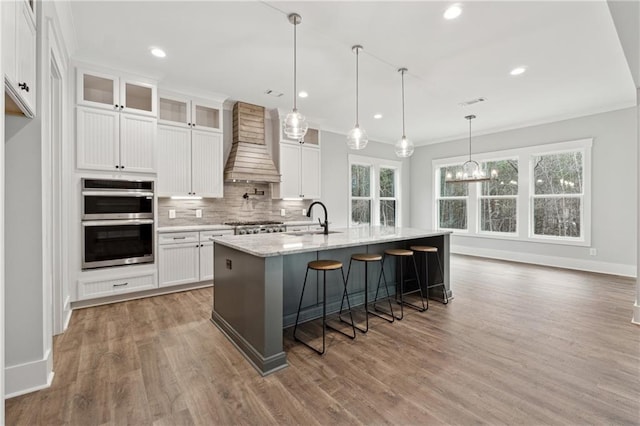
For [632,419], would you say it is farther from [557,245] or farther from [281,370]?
[557,245]

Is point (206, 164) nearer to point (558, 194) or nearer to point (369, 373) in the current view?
point (369, 373)

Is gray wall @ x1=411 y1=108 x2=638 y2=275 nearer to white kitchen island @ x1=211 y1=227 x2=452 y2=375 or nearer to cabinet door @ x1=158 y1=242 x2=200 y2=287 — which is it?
white kitchen island @ x1=211 y1=227 x2=452 y2=375

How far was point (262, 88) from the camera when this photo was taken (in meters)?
4.37

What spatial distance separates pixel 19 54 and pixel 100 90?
236 centimetres

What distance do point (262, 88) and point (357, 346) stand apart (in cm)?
362

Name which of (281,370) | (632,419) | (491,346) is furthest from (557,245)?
(281,370)

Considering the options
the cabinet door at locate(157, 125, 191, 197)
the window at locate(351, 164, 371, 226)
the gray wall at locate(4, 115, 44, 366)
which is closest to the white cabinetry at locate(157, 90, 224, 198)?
the cabinet door at locate(157, 125, 191, 197)

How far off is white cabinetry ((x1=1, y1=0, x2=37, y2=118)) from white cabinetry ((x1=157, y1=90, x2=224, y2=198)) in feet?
7.52

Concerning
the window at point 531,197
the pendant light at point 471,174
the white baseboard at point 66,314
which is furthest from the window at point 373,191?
the white baseboard at point 66,314

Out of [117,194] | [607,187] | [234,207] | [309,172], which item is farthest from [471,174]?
[117,194]

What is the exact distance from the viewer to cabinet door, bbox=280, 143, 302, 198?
A: 18.0ft

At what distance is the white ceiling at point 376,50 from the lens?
262cm

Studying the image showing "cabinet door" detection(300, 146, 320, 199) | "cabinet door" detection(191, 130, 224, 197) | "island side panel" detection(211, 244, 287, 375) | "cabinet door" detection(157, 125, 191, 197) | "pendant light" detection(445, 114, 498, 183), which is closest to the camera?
"island side panel" detection(211, 244, 287, 375)

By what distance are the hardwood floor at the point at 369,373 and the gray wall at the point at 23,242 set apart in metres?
0.36
